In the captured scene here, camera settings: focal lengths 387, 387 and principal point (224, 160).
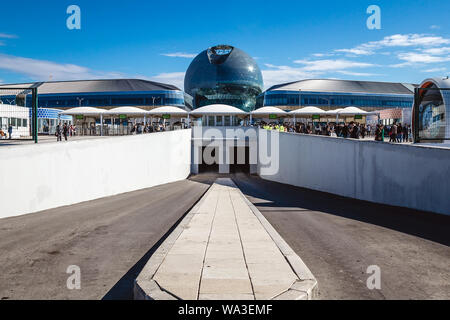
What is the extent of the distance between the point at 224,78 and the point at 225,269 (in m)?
103

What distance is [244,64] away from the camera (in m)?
109

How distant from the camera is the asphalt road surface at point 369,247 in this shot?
5.29 m

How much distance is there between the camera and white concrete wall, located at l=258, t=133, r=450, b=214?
11.2 m

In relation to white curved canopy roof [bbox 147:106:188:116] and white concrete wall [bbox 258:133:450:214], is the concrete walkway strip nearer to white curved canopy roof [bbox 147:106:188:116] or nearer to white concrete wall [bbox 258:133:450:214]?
white concrete wall [bbox 258:133:450:214]

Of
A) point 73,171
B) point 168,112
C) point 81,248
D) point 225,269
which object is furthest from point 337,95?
point 225,269

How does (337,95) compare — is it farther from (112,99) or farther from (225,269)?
(225,269)

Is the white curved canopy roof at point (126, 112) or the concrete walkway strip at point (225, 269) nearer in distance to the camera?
the concrete walkway strip at point (225, 269)

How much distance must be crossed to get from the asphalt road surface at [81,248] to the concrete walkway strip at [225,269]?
1.84ft

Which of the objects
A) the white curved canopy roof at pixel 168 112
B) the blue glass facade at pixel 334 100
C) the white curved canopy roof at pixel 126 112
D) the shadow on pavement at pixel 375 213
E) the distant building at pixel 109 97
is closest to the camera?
the shadow on pavement at pixel 375 213

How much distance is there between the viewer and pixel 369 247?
7602mm

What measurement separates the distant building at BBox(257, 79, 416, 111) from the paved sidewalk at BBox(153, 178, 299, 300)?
8869cm

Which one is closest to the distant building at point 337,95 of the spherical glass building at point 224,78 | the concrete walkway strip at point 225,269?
the spherical glass building at point 224,78

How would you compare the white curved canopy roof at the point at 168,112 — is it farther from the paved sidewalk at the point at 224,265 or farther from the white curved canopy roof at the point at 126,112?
the paved sidewalk at the point at 224,265
